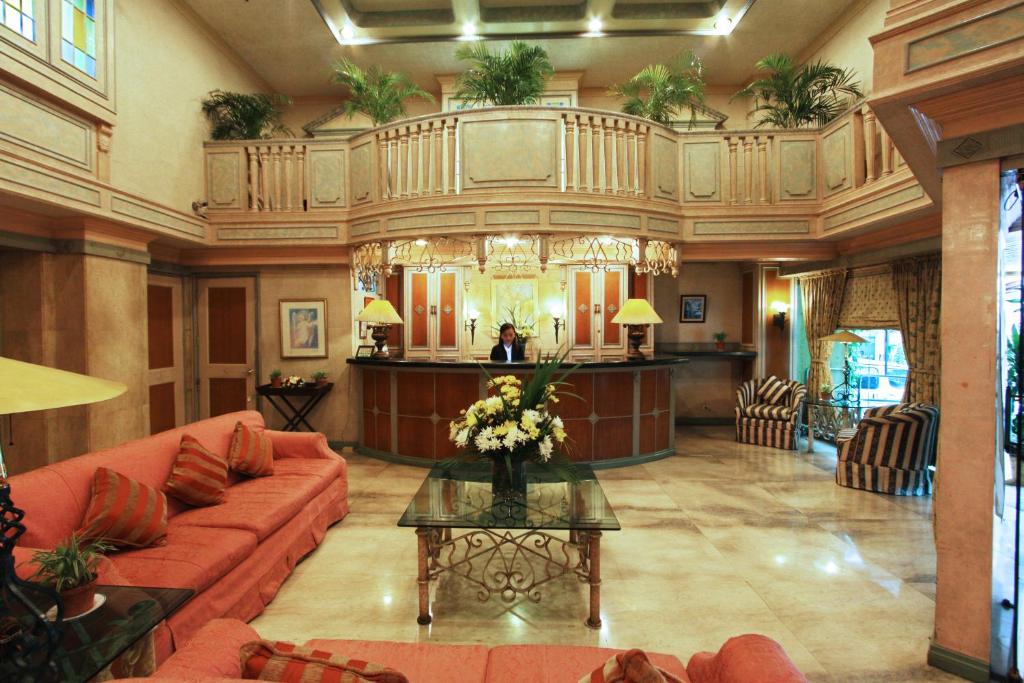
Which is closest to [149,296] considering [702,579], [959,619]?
[702,579]

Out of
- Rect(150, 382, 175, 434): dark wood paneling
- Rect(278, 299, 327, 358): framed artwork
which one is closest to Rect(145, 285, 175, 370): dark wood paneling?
Rect(150, 382, 175, 434): dark wood paneling

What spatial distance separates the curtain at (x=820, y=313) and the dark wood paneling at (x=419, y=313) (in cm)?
564

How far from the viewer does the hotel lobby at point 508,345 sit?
226 cm

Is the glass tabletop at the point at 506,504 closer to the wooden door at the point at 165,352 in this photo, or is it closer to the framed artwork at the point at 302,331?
the framed artwork at the point at 302,331

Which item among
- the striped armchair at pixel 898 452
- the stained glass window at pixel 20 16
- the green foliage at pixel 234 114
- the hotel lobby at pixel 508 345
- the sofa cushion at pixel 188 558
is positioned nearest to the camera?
the hotel lobby at pixel 508 345

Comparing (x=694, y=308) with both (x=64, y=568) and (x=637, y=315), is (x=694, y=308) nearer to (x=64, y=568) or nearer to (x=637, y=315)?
(x=637, y=315)

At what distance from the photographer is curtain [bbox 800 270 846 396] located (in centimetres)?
690

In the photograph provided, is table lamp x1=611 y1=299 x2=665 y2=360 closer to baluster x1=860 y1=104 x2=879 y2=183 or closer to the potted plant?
baluster x1=860 y1=104 x2=879 y2=183

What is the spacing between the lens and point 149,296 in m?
6.15

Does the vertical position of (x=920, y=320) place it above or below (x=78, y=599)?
above

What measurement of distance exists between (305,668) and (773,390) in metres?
7.37

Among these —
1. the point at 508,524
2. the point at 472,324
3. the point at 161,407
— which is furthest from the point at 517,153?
the point at 161,407

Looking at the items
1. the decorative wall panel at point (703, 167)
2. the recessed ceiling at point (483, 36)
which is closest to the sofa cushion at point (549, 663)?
the decorative wall panel at point (703, 167)

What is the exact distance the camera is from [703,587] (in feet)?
10.4
